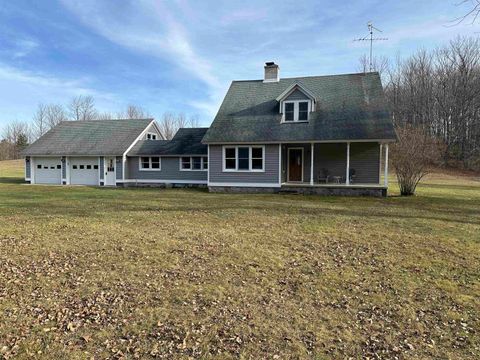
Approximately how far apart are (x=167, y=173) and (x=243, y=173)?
265 inches

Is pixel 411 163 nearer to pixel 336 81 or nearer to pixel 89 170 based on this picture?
pixel 336 81

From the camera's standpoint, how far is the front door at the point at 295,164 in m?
19.7

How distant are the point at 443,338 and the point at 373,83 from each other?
18710mm

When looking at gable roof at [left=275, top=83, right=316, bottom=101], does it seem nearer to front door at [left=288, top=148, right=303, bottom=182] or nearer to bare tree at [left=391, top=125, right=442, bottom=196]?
front door at [left=288, top=148, right=303, bottom=182]

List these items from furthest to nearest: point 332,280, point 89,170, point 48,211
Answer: point 89,170
point 48,211
point 332,280

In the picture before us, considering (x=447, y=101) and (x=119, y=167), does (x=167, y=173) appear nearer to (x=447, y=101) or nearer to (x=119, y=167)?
(x=119, y=167)

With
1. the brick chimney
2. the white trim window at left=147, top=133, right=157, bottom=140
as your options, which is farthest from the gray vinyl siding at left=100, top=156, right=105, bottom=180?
the brick chimney

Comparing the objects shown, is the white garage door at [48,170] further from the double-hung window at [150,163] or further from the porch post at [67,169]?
the double-hung window at [150,163]

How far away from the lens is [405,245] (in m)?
7.26

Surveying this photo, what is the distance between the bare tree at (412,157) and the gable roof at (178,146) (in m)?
11.4

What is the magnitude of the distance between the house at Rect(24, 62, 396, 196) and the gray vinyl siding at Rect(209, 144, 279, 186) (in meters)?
0.05

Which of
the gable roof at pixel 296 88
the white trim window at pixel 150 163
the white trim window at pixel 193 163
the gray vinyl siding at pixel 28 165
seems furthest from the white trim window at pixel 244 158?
the gray vinyl siding at pixel 28 165

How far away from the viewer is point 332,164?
19.2 meters

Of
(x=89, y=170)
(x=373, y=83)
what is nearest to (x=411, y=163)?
(x=373, y=83)
